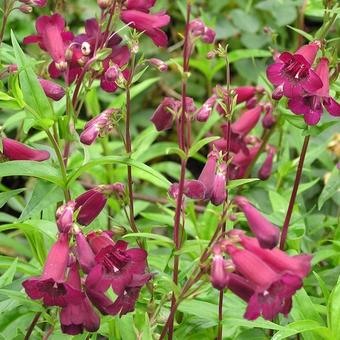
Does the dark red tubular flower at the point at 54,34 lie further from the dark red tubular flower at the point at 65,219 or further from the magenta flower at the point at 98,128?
the dark red tubular flower at the point at 65,219

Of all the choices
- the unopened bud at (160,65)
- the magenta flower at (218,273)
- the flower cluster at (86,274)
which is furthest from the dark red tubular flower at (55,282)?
the unopened bud at (160,65)

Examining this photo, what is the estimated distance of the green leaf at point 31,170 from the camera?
255cm

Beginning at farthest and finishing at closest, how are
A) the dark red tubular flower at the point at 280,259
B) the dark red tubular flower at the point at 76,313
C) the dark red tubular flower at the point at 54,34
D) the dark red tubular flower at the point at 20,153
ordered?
the dark red tubular flower at the point at 54,34 → the dark red tubular flower at the point at 20,153 → the dark red tubular flower at the point at 76,313 → the dark red tubular flower at the point at 280,259

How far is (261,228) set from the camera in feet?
7.19

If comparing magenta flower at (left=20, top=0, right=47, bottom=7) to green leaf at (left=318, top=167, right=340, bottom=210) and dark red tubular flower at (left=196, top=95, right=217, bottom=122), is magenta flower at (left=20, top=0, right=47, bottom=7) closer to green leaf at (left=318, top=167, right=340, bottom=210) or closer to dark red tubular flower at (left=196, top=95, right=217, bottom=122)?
dark red tubular flower at (left=196, top=95, right=217, bottom=122)

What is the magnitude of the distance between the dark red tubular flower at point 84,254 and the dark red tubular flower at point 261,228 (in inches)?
17.4

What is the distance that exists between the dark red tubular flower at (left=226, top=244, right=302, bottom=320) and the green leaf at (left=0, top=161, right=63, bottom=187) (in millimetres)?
693

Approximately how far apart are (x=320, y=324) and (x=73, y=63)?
4.16ft

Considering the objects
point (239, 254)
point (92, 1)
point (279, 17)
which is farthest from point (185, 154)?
point (92, 1)

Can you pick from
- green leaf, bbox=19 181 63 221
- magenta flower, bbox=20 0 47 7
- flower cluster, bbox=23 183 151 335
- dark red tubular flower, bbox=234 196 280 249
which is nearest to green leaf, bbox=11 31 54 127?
green leaf, bbox=19 181 63 221

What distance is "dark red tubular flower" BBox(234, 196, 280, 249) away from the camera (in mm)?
2168

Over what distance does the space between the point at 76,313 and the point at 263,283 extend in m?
0.55

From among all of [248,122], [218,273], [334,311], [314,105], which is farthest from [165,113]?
[248,122]

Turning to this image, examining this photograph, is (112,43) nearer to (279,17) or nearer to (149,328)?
(149,328)
